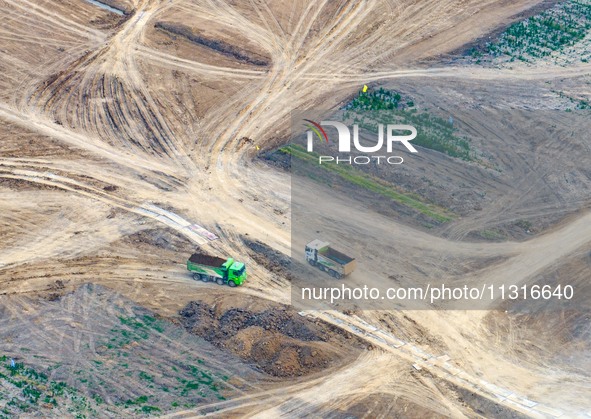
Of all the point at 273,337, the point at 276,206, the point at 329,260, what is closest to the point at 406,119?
the point at 276,206

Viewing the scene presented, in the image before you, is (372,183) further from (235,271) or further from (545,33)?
(545,33)

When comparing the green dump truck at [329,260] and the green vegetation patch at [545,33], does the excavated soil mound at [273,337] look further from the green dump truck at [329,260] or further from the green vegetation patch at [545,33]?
the green vegetation patch at [545,33]

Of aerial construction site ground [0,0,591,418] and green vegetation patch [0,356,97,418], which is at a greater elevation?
aerial construction site ground [0,0,591,418]

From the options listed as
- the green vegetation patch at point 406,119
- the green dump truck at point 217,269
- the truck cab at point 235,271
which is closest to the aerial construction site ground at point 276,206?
the green vegetation patch at point 406,119

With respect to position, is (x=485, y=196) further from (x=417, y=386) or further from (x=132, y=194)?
(x=132, y=194)

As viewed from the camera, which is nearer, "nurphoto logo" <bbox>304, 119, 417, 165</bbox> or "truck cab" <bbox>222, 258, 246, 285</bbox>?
"truck cab" <bbox>222, 258, 246, 285</bbox>

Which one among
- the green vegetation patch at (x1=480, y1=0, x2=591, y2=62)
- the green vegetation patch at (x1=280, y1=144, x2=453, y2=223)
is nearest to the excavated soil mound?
the green vegetation patch at (x1=280, y1=144, x2=453, y2=223)

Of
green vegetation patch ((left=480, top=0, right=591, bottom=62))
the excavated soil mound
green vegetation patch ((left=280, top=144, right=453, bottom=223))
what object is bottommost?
the excavated soil mound

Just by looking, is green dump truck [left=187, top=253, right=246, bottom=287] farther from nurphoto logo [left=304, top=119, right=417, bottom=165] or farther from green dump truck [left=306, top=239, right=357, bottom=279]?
nurphoto logo [left=304, top=119, right=417, bottom=165]
